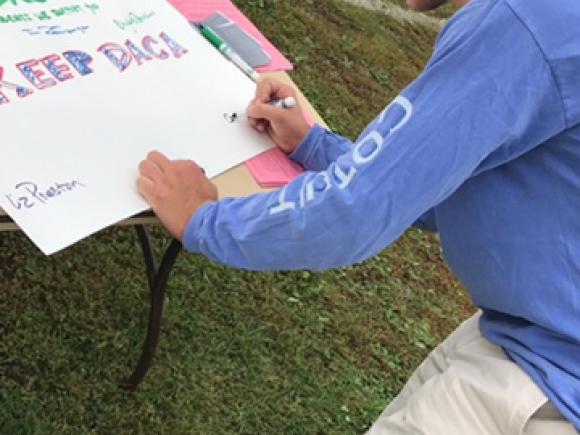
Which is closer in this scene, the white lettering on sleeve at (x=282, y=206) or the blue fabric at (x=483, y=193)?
the blue fabric at (x=483, y=193)

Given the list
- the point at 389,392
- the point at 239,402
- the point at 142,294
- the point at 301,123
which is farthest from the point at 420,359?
the point at 301,123

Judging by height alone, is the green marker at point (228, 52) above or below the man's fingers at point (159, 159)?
above

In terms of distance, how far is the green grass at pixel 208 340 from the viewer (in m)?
2.45

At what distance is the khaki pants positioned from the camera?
139 centimetres

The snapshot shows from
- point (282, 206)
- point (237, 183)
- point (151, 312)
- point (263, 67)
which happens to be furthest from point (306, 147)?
point (151, 312)

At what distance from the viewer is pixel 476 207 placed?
136 centimetres

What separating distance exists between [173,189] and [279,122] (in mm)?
326

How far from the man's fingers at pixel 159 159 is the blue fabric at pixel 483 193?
0.11 m

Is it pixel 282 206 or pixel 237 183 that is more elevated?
pixel 282 206

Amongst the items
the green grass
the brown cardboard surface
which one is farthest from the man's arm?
the green grass
